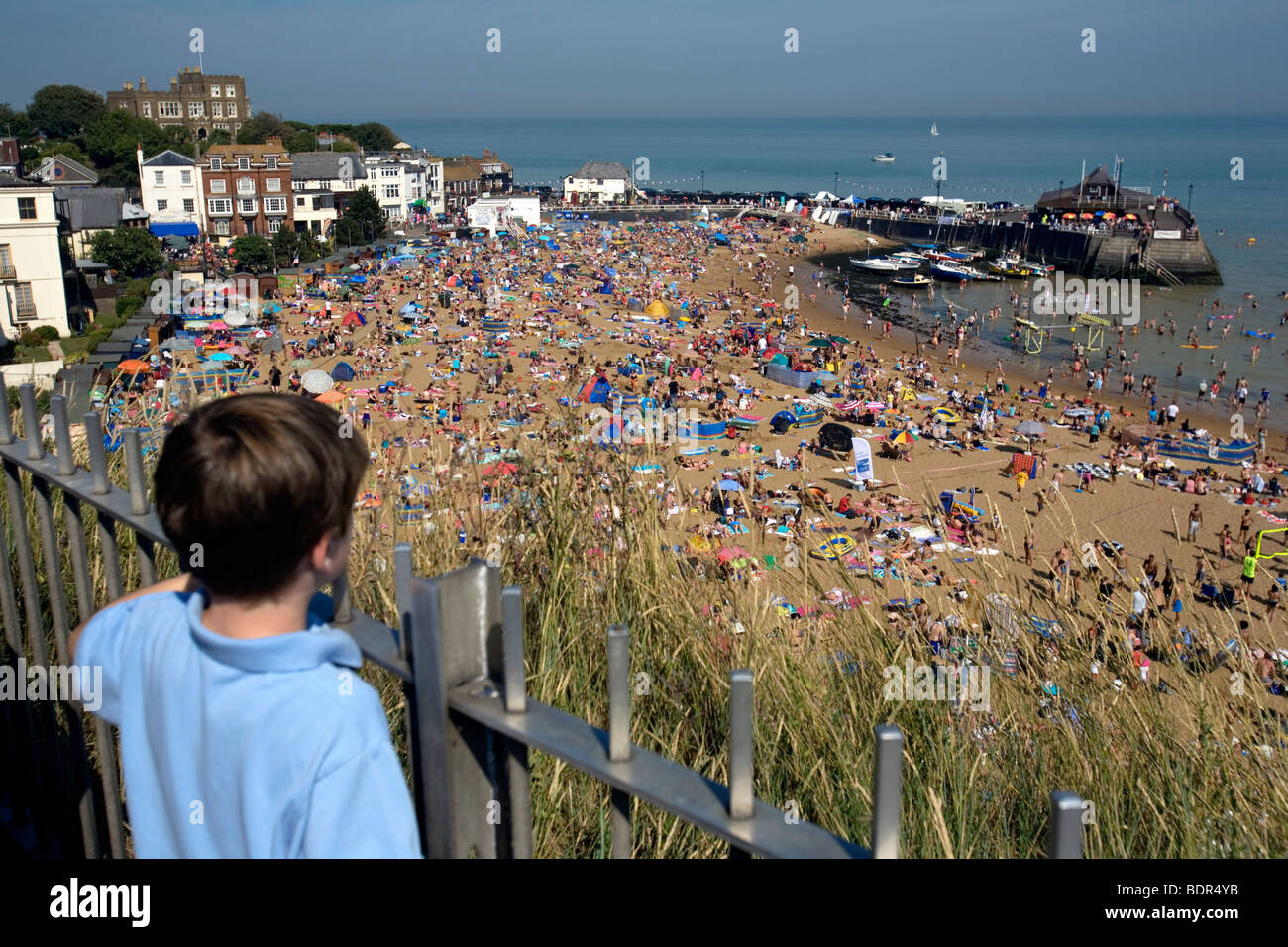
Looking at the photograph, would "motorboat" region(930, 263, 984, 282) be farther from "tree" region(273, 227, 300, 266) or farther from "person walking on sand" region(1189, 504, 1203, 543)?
"person walking on sand" region(1189, 504, 1203, 543)

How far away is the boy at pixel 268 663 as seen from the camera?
1.12 m

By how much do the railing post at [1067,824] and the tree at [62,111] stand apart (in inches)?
4022

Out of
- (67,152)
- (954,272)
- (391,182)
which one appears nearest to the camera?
(954,272)

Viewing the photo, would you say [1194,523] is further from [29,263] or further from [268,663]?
[29,263]

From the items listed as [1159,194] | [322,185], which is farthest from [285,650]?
[1159,194]

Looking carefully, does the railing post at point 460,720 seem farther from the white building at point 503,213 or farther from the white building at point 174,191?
the white building at point 503,213

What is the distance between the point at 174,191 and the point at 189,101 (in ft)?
193

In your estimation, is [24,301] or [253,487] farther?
[24,301]

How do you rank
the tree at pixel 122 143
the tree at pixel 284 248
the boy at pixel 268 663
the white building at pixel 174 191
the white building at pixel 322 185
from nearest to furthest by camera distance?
the boy at pixel 268 663 < the tree at pixel 284 248 < the white building at pixel 174 191 < the white building at pixel 322 185 < the tree at pixel 122 143

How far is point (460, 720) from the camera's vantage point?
1239 millimetres

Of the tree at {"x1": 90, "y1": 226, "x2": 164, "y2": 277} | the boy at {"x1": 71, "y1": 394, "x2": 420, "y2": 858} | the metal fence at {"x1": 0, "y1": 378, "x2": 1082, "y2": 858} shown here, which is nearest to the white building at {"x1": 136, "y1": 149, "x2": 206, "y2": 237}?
the tree at {"x1": 90, "y1": 226, "x2": 164, "y2": 277}

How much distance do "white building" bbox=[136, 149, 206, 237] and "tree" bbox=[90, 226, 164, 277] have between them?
14.2 metres

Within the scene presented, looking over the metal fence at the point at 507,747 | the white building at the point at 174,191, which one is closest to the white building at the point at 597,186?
the white building at the point at 174,191

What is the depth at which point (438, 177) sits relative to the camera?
268ft
